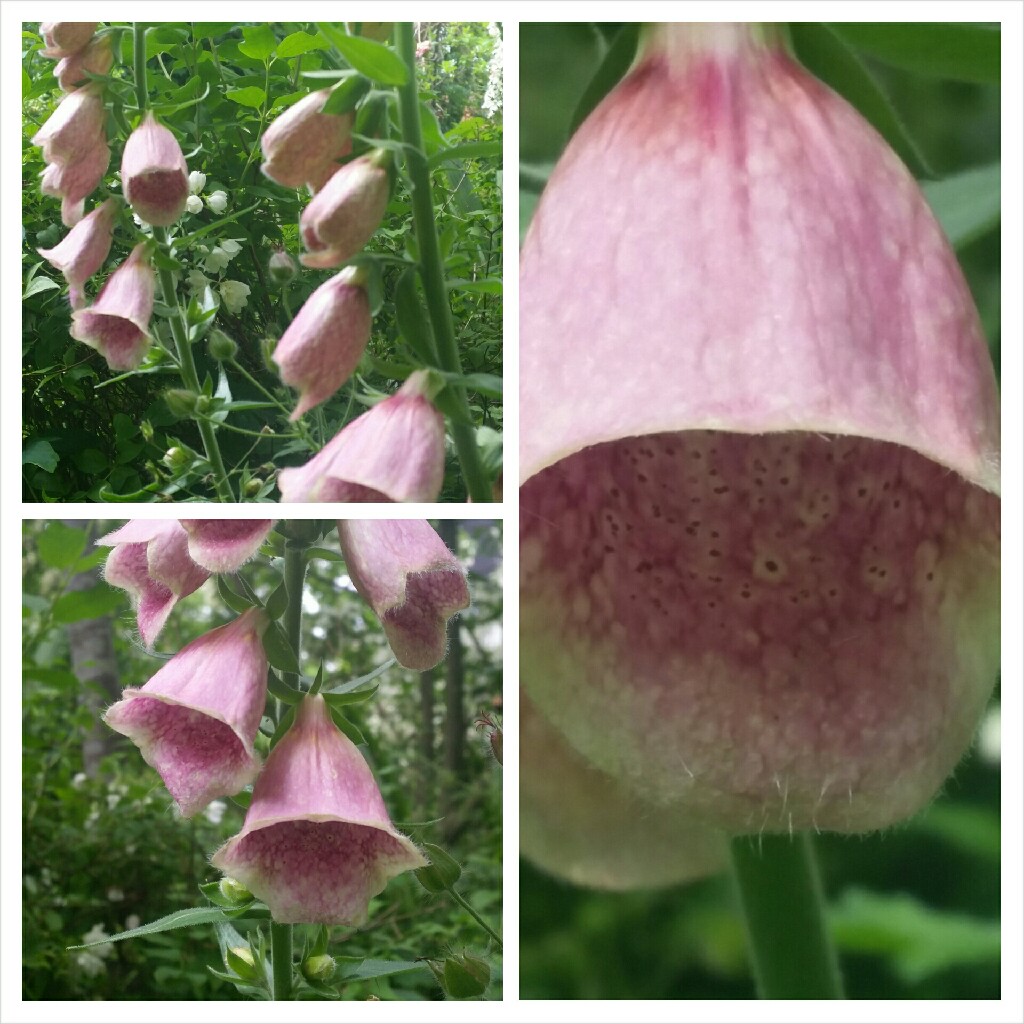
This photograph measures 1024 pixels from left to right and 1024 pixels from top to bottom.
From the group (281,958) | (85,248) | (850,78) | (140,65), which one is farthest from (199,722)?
(850,78)

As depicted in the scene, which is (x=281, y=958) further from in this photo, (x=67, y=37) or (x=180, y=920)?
(x=67, y=37)

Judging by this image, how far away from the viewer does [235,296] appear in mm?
722

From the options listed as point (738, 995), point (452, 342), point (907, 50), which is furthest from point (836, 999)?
point (907, 50)

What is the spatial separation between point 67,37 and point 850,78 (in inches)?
18.3

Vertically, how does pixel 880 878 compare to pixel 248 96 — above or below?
below

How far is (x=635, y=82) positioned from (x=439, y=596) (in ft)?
1.04

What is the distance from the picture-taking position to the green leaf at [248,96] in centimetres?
72

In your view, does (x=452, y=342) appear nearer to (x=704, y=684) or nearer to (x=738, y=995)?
(x=704, y=684)

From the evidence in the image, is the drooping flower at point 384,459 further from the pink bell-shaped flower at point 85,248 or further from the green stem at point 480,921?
the green stem at point 480,921

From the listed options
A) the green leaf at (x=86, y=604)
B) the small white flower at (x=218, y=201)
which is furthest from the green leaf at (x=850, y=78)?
the green leaf at (x=86, y=604)

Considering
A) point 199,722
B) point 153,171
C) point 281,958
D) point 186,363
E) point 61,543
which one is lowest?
point 281,958

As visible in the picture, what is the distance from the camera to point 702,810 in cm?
74

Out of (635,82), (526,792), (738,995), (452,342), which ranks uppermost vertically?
(635,82)

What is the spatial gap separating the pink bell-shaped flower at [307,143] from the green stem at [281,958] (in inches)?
17.7
